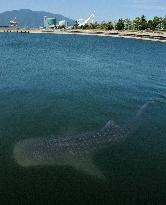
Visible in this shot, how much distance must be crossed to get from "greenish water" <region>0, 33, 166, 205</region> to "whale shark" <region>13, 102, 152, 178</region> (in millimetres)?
537

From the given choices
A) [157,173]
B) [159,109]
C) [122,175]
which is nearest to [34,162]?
[122,175]

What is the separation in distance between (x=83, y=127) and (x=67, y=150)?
966 centimetres

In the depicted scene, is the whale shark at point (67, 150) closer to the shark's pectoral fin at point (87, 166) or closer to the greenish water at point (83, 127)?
the shark's pectoral fin at point (87, 166)

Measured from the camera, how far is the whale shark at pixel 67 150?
30.5 meters

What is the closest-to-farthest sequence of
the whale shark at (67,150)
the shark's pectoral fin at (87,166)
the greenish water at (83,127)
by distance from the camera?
1. the greenish water at (83,127)
2. the shark's pectoral fin at (87,166)
3. the whale shark at (67,150)

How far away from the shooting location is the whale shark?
30.5 m

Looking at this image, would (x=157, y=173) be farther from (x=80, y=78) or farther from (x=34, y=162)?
(x=80, y=78)

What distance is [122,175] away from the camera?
30.5 m

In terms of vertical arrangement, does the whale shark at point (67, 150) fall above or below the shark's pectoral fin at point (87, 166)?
above

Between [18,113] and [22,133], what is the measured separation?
722cm

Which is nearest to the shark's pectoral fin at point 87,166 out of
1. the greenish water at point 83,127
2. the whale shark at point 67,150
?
the whale shark at point 67,150

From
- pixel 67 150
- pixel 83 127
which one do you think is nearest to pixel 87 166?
pixel 67 150

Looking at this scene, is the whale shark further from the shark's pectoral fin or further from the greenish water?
the greenish water

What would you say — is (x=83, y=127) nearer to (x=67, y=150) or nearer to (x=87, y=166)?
(x=67, y=150)
